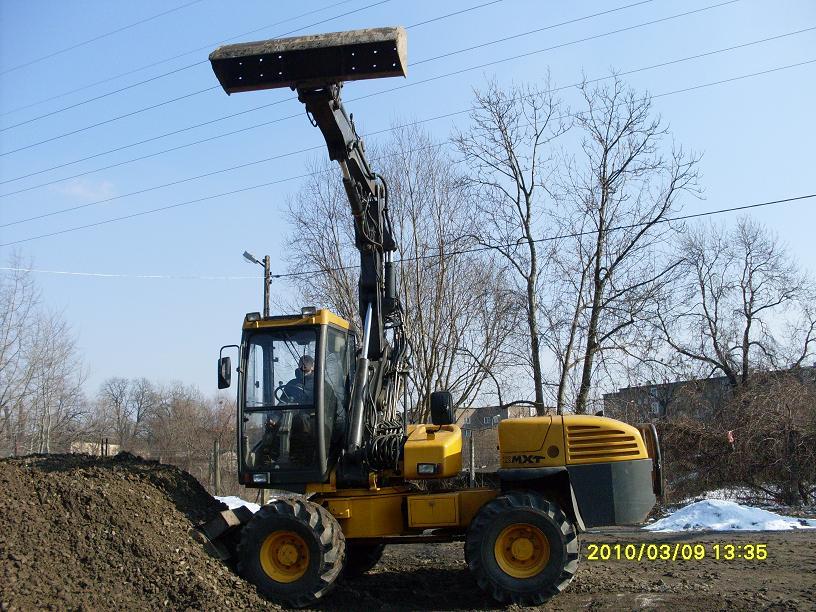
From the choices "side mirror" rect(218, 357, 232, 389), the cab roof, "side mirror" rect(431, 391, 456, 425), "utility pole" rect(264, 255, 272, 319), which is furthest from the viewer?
"utility pole" rect(264, 255, 272, 319)

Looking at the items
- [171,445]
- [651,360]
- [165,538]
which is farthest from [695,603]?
[171,445]

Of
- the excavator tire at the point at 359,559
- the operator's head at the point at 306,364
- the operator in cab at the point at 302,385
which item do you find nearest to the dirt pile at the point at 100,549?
the operator in cab at the point at 302,385

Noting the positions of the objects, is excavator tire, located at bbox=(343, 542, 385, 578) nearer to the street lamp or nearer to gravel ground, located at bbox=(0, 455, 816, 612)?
gravel ground, located at bbox=(0, 455, 816, 612)

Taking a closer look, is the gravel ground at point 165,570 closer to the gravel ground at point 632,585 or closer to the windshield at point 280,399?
the gravel ground at point 632,585

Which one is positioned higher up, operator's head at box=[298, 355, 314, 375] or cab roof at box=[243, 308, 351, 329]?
cab roof at box=[243, 308, 351, 329]

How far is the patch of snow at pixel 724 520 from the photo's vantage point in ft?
39.7

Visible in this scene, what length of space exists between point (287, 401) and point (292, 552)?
1535 millimetres

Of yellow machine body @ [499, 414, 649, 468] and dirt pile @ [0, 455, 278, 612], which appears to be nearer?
dirt pile @ [0, 455, 278, 612]

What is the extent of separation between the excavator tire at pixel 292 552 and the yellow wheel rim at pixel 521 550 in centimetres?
160

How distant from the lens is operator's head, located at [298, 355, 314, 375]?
8131 millimetres

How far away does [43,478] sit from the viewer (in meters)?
7.67
